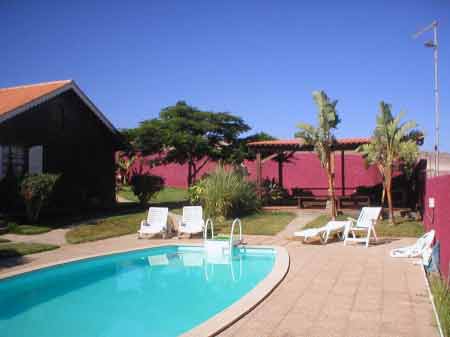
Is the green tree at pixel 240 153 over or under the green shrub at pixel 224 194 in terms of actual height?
over

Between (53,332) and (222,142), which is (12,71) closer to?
(222,142)

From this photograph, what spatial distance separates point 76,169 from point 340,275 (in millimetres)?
14098

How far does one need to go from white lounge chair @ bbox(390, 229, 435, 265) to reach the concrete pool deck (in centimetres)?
25

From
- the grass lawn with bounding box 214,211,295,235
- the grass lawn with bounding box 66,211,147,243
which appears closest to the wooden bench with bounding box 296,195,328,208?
the grass lawn with bounding box 214,211,295,235

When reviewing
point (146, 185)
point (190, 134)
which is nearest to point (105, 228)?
point (146, 185)

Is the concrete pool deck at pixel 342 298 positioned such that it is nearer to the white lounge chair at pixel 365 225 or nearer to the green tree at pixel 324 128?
the white lounge chair at pixel 365 225

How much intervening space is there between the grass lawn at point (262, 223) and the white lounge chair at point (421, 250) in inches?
186

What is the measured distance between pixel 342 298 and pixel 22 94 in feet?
51.3

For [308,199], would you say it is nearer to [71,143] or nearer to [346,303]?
[71,143]

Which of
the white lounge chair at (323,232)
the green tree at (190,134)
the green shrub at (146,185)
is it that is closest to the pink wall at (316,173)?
the green tree at (190,134)

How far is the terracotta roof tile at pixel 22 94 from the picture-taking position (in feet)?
50.1

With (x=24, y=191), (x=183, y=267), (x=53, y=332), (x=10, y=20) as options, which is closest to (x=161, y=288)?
(x=183, y=267)

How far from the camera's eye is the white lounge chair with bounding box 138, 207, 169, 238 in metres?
13.2

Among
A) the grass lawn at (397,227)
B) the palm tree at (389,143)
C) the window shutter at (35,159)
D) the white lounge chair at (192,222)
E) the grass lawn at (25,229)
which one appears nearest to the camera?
the grass lawn at (397,227)
